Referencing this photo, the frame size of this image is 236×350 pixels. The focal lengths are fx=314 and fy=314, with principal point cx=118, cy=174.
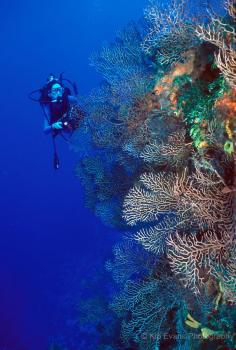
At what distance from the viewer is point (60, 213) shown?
33.8 metres

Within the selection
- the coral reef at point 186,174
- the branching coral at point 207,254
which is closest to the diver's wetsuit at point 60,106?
the coral reef at point 186,174

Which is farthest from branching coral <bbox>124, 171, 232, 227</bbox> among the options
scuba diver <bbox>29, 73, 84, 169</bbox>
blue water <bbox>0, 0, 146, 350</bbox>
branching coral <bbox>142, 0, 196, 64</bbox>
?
blue water <bbox>0, 0, 146, 350</bbox>

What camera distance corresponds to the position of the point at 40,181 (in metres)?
41.8

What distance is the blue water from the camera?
18.8 m

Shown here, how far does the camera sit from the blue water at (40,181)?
18.8m

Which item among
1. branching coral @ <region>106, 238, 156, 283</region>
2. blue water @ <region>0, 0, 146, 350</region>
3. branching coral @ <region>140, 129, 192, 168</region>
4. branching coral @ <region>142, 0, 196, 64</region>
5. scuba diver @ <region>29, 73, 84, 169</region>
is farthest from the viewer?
blue water @ <region>0, 0, 146, 350</region>

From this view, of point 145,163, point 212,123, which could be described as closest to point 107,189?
point 145,163

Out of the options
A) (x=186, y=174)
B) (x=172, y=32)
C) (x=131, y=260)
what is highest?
(x=172, y=32)

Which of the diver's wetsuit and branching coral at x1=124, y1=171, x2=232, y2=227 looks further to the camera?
the diver's wetsuit

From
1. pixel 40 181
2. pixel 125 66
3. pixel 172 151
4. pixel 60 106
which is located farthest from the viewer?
pixel 40 181

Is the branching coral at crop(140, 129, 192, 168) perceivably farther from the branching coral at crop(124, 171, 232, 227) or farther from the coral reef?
the branching coral at crop(124, 171, 232, 227)

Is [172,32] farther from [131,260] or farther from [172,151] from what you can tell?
[131,260]

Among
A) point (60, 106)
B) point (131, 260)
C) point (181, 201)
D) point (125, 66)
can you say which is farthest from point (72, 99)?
point (181, 201)

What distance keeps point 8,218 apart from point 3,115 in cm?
2533
